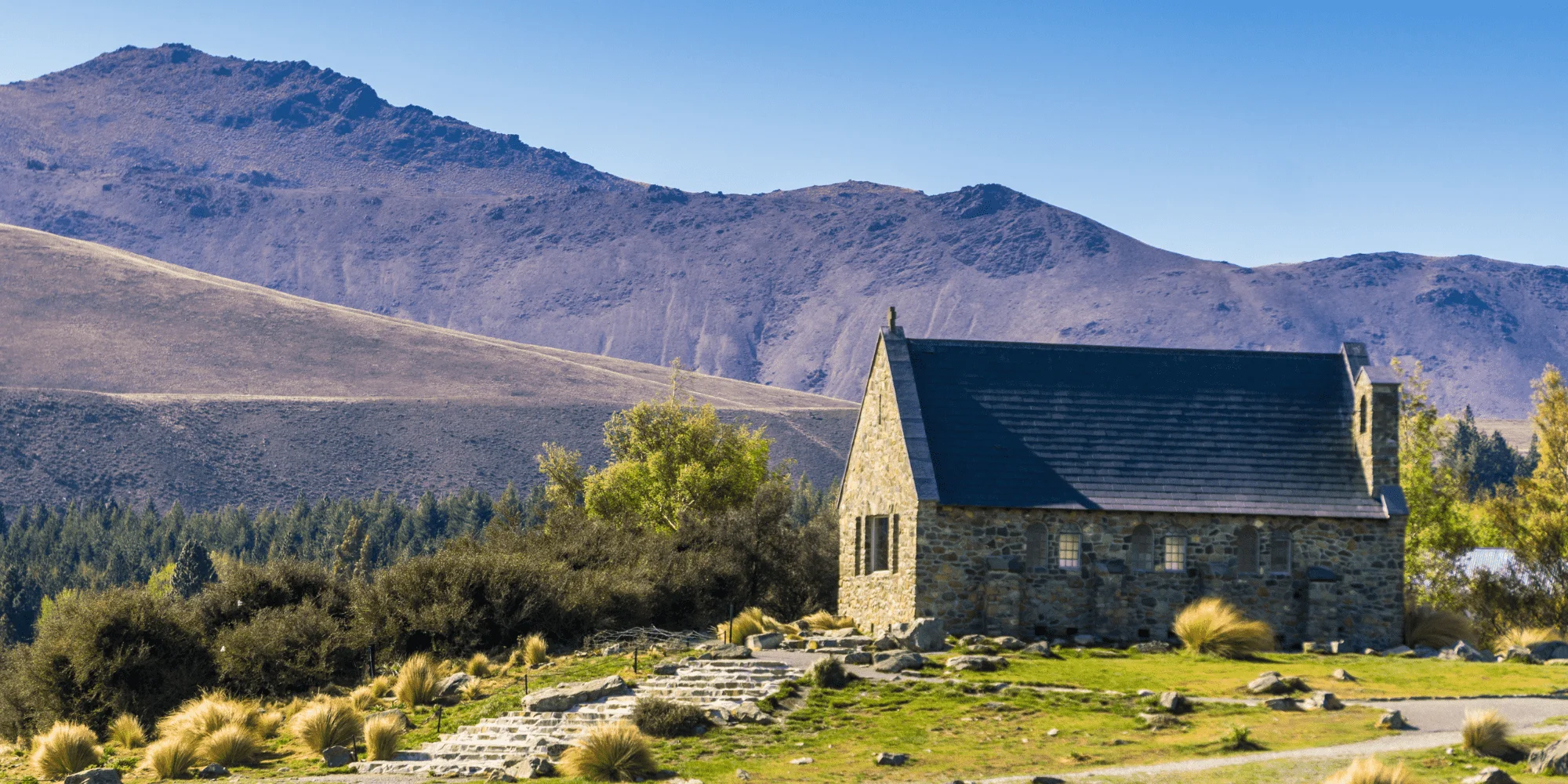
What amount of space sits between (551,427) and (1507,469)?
360 ft

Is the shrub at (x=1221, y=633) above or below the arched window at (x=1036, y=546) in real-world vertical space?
below

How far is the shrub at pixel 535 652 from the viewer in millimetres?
39656

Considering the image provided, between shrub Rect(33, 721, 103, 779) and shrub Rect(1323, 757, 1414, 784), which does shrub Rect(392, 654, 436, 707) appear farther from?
shrub Rect(1323, 757, 1414, 784)

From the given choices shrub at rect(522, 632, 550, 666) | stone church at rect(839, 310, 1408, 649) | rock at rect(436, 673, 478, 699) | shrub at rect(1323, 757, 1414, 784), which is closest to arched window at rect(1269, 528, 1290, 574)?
stone church at rect(839, 310, 1408, 649)

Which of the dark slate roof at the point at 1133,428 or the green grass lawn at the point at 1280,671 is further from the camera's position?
the dark slate roof at the point at 1133,428

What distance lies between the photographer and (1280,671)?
33.6 m

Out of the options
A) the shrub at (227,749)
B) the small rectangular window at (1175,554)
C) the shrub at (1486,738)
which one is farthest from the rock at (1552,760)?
the shrub at (227,749)

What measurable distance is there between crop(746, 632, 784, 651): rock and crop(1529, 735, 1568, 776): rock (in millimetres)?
17213

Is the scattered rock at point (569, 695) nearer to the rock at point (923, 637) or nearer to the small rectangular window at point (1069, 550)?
the rock at point (923, 637)

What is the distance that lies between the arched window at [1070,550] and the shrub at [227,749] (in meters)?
19.4

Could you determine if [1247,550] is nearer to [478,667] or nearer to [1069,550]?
[1069,550]

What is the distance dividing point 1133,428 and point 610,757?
20.9 m

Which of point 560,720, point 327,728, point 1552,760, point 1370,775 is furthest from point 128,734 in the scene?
point 1552,760

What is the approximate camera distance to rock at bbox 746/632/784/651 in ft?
121
